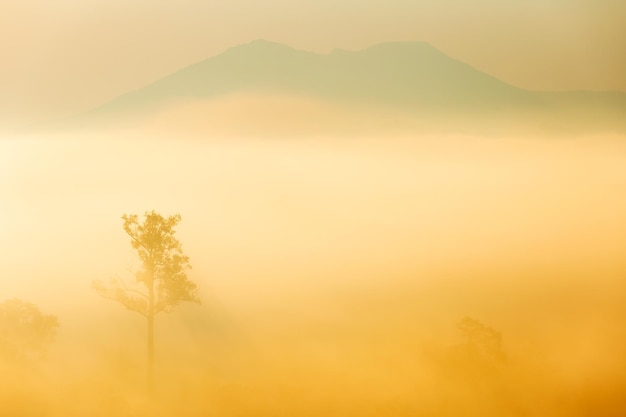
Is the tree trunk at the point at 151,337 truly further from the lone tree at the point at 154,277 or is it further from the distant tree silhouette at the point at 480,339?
the distant tree silhouette at the point at 480,339

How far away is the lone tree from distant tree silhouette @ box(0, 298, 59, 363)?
0.53 m

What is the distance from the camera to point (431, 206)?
784 centimetres

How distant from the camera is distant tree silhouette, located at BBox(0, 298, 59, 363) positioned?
272 inches

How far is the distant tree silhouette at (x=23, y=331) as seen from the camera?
6902mm

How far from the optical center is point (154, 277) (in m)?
7.11

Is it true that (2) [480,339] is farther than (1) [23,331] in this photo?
Yes

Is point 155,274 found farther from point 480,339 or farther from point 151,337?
point 480,339

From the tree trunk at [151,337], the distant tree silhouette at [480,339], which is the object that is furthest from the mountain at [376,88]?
the distant tree silhouette at [480,339]

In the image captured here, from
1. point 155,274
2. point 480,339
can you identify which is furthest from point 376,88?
point 155,274

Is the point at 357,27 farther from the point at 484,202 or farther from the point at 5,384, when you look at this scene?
the point at 5,384

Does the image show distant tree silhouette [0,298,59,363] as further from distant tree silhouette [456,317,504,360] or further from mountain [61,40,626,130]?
distant tree silhouette [456,317,504,360]

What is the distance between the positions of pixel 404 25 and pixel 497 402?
11.8 feet

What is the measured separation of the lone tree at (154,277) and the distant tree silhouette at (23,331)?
0.53 meters

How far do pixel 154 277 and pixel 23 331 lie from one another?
1.20 m
